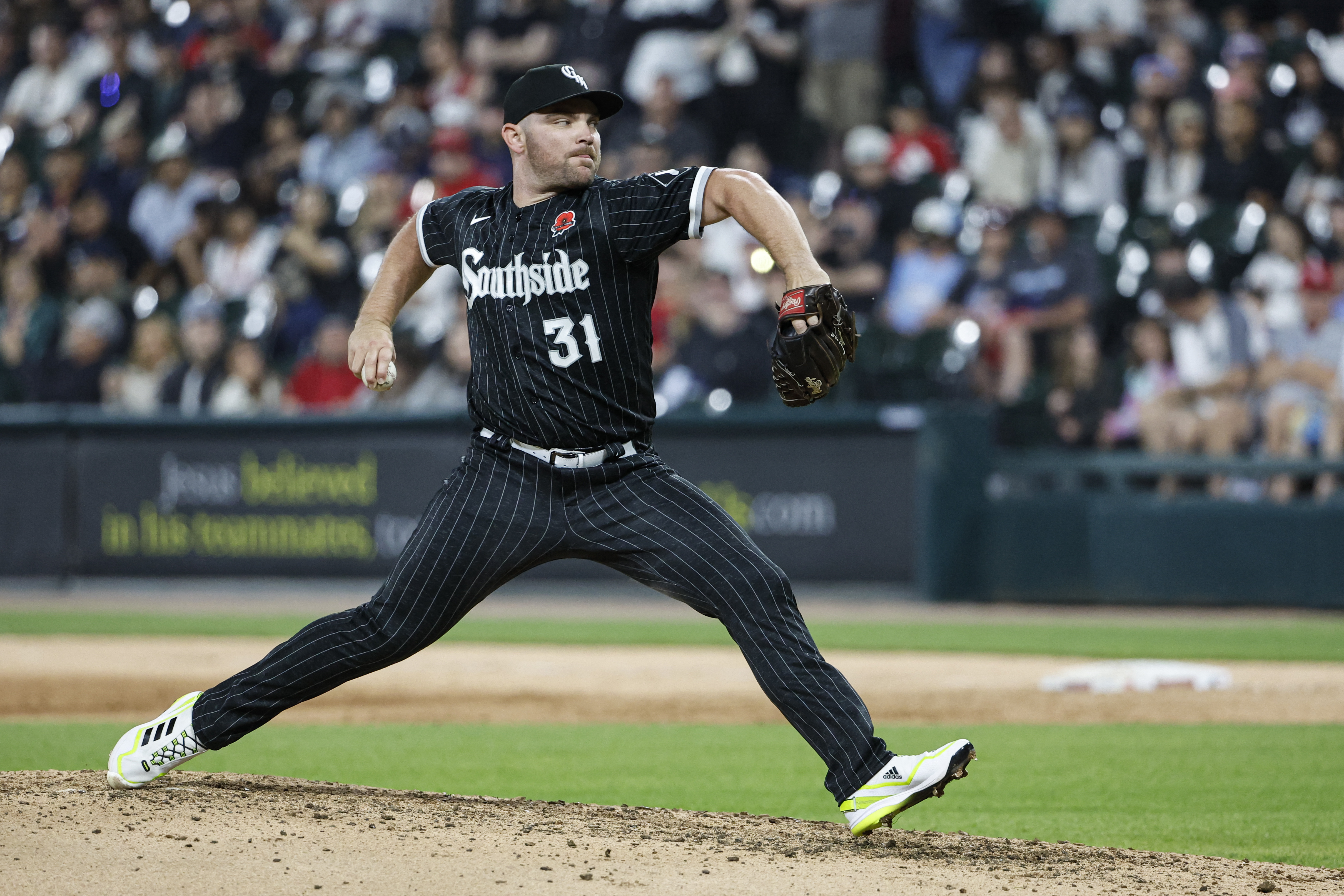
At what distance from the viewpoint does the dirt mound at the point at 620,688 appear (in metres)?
6.91

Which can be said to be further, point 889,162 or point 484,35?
point 484,35

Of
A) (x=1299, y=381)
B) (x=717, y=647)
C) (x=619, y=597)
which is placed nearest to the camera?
(x=717, y=647)

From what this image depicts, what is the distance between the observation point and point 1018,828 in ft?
14.8

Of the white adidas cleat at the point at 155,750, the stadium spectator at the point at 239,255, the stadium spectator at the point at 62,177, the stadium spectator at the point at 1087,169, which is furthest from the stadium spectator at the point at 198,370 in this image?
the white adidas cleat at the point at 155,750

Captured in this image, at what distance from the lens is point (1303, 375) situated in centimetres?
1026

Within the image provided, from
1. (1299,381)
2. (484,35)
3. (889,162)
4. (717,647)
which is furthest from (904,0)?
(717,647)

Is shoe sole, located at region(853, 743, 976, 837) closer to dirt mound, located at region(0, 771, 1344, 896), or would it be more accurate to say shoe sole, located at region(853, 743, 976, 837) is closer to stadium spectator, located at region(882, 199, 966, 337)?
dirt mound, located at region(0, 771, 1344, 896)

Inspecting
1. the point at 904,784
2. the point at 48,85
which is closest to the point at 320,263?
the point at 48,85

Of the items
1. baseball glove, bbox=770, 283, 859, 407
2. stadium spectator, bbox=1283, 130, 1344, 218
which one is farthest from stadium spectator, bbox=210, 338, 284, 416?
baseball glove, bbox=770, 283, 859, 407

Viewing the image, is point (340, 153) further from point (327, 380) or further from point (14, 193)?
point (14, 193)

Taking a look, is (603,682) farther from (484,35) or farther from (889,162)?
(484,35)

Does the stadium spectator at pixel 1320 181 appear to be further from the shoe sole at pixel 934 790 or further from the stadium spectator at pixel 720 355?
the shoe sole at pixel 934 790

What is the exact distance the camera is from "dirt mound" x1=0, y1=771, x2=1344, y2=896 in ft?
11.1

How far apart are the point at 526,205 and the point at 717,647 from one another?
5747 millimetres
